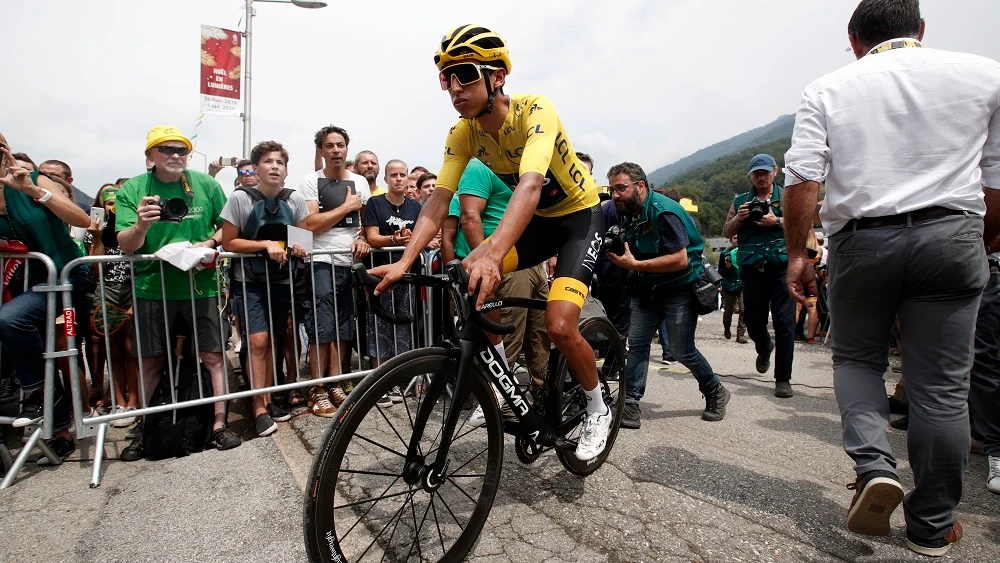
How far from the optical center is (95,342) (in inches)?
187

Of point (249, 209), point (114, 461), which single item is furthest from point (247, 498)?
point (249, 209)

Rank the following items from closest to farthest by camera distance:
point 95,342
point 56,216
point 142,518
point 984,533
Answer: point 984,533, point 142,518, point 56,216, point 95,342

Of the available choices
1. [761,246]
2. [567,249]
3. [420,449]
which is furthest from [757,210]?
[420,449]

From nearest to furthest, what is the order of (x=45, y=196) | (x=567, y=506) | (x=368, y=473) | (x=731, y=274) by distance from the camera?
(x=368, y=473), (x=567, y=506), (x=45, y=196), (x=731, y=274)

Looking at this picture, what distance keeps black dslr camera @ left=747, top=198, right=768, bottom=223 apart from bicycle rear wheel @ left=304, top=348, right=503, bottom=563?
12.9 ft

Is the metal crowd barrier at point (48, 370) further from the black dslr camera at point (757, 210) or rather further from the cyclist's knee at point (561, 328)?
the black dslr camera at point (757, 210)

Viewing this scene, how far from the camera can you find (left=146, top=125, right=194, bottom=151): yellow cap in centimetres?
387

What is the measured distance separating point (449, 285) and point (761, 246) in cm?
397

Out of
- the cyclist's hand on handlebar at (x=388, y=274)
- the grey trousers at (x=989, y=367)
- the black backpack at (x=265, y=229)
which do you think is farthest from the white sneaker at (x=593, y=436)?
the black backpack at (x=265, y=229)

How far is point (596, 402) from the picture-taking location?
2.98 m

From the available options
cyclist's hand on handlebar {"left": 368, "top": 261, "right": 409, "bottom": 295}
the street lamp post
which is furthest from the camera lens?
the street lamp post

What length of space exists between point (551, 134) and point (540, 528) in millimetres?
1902

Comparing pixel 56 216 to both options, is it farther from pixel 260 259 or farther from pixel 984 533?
pixel 984 533

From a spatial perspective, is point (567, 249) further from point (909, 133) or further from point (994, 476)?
point (994, 476)
